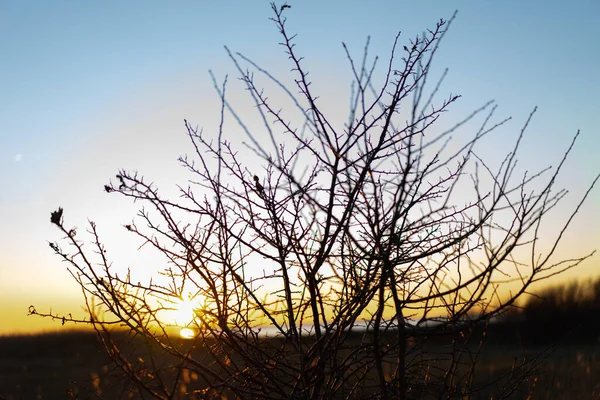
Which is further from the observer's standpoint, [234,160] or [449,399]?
[234,160]

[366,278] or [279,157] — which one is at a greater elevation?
[279,157]

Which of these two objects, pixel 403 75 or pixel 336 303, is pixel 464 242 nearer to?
pixel 336 303

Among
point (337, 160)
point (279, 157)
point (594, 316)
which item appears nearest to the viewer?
point (337, 160)

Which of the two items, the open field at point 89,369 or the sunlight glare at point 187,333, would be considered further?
the open field at point 89,369

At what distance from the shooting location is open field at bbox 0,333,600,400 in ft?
32.9

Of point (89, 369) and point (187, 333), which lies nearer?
point (187, 333)

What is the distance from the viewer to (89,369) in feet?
67.7

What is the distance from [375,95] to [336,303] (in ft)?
2.80

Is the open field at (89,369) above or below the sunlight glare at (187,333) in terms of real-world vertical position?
below

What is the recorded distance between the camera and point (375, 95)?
2248mm

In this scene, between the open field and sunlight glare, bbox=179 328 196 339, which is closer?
sunlight glare, bbox=179 328 196 339

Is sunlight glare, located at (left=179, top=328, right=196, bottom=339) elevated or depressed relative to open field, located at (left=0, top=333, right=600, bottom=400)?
elevated

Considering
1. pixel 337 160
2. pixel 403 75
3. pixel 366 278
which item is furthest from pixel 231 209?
pixel 403 75

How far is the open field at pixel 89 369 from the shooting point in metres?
10.0
